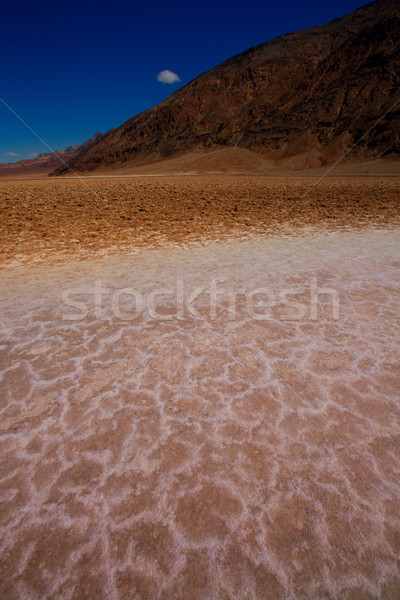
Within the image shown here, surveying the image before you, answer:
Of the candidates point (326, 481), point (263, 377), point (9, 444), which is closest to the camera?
point (326, 481)

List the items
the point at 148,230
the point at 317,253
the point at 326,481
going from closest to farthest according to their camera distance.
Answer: the point at 326,481 → the point at 317,253 → the point at 148,230

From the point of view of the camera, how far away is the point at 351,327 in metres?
3.88

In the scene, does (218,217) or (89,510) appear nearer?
(89,510)

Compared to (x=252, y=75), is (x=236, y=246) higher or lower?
lower

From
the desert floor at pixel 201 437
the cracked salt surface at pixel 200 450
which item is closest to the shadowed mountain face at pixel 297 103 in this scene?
the desert floor at pixel 201 437

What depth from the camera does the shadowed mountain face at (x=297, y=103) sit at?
52.2m

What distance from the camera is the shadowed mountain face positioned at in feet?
171

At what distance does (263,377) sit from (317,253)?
510 cm

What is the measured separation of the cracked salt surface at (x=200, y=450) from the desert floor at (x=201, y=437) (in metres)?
0.01

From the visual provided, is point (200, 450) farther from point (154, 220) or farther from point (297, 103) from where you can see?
point (297, 103)

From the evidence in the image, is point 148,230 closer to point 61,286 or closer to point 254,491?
point 61,286

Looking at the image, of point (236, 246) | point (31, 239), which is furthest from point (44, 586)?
point (31, 239)

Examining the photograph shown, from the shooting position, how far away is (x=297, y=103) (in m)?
62.1

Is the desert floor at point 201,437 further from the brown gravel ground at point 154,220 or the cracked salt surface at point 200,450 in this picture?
the brown gravel ground at point 154,220
